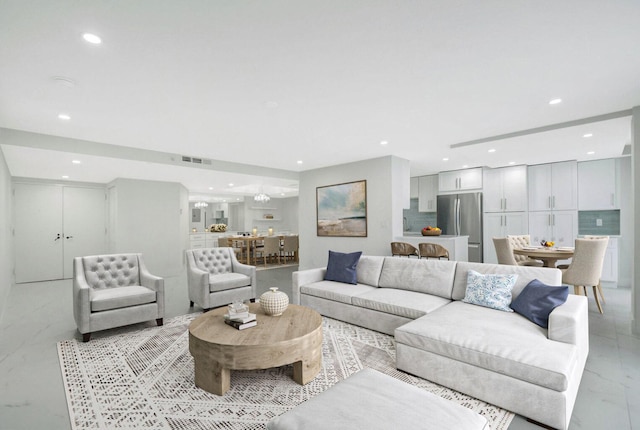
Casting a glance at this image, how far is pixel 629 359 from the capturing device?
275 centimetres

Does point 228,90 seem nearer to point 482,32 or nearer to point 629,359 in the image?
point 482,32

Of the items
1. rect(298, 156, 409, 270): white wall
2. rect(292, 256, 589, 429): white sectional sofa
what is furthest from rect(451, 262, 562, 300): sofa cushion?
rect(298, 156, 409, 270): white wall

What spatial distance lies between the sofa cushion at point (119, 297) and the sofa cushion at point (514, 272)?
3459mm

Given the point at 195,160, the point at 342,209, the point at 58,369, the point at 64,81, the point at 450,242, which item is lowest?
the point at 58,369

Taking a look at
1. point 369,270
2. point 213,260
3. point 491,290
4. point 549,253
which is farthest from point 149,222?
point 549,253

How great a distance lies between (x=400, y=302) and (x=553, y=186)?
5.34 metres

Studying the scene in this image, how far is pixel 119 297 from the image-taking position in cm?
344

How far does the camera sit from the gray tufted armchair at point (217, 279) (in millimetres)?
4160

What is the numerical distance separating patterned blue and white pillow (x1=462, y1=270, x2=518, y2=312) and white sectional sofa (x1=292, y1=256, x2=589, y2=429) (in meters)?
0.06

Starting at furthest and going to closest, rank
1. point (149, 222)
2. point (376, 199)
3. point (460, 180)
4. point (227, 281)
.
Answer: point (460, 180), point (149, 222), point (376, 199), point (227, 281)

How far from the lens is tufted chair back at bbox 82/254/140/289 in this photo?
12.4 ft

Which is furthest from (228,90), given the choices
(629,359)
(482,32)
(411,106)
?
(629,359)

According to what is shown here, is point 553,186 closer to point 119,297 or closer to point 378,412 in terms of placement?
point 378,412

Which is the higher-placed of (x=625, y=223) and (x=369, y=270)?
(x=625, y=223)
